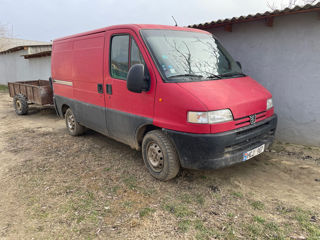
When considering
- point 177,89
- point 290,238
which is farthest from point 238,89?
point 290,238

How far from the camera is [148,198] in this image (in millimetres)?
3289

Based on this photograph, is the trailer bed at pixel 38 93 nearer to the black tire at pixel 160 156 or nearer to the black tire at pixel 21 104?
the black tire at pixel 21 104

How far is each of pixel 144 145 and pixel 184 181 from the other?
32.3 inches

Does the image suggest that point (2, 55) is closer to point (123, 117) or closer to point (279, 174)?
point (123, 117)

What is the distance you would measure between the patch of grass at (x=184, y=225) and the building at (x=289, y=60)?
12.0 feet

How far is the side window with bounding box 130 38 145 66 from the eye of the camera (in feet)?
11.8

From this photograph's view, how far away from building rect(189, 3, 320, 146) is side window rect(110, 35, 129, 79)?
285 centimetres

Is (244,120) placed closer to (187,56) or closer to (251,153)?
(251,153)

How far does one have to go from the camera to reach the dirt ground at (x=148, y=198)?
2.68 m

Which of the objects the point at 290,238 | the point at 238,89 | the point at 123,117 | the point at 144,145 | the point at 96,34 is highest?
the point at 96,34

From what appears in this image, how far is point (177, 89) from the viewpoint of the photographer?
124 inches

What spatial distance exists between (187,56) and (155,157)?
1.60 metres

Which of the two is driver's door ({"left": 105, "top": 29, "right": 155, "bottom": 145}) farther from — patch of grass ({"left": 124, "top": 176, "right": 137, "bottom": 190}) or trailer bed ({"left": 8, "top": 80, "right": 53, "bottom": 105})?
trailer bed ({"left": 8, "top": 80, "right": 53, "bottom": 105})

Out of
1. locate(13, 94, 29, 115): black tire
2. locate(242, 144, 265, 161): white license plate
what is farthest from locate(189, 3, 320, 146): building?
locate(13, 94, 29, 115): black tire
